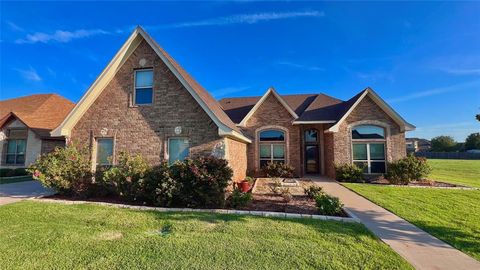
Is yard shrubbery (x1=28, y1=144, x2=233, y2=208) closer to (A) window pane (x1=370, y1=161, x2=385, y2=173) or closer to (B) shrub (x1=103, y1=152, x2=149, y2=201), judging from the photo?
(B) shrub (x1=103, y1=152, x2=149, y2=201)

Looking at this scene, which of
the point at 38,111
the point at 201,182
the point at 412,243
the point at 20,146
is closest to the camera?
the point at 412,243

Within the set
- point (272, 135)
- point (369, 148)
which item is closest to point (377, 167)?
point (369, 148)

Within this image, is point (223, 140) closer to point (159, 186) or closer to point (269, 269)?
point (159, 186)

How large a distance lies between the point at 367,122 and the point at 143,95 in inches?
547

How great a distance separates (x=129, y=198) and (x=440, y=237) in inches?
381

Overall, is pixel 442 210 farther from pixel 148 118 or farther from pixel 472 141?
pixel 472 141

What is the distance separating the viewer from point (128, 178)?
898cm

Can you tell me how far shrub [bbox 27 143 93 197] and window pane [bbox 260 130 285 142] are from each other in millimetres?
11592

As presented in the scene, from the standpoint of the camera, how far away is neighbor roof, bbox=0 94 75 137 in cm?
1950

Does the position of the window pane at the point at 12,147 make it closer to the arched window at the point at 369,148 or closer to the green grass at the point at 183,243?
the green grass at the point at 183,243

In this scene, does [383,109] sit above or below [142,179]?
above

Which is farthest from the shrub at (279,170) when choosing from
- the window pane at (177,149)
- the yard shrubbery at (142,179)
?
the yard shrubbery at (142,179)

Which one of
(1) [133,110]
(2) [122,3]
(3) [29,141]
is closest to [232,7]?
(2) [122,3]

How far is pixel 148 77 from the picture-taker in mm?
11578
